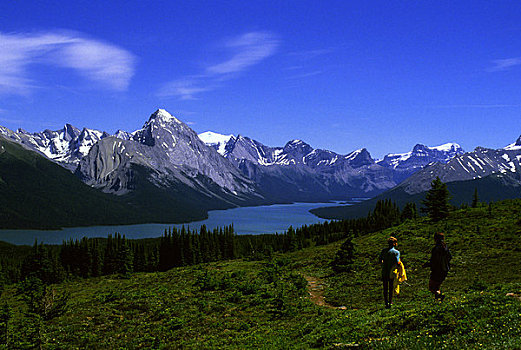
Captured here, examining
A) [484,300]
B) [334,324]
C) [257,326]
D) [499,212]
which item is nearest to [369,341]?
[334,324]

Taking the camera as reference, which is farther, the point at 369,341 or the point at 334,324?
the point at 334,324

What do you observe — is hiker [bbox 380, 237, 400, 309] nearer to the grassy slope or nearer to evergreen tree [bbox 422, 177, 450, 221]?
the grassy slope

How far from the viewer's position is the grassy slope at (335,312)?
17.3m

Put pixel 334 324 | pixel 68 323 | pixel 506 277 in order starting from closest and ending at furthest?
pixel 334 324 → pixel 68 323 → pixel 506 277

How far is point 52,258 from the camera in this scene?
12500 cm

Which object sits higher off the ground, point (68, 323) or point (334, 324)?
point (334, 324)

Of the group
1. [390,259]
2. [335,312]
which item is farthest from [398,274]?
[335,312]

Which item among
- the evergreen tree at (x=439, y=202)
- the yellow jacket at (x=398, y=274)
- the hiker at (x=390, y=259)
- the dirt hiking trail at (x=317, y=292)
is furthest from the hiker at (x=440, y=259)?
the evergreen tree at (x=439, y=202)

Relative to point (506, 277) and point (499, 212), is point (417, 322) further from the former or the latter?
point (499, 212)

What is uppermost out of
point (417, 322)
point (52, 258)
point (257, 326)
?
point (417, 322)

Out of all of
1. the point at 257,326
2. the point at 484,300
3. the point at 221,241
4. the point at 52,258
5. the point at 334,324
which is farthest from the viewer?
the point at 221,241

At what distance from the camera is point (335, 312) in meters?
29.9

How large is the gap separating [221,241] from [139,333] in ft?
424

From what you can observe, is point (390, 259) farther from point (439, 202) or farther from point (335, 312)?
point (439, 202)
